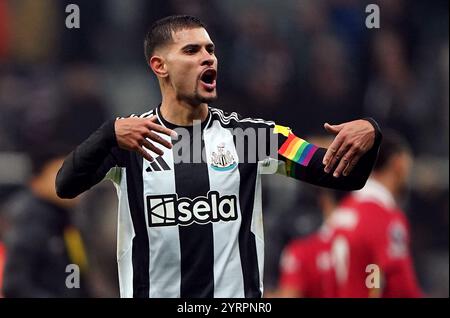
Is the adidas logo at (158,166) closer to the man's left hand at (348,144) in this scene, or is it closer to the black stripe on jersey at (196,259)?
the black stripe on jersey at (196,259)

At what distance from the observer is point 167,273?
16.7 feet

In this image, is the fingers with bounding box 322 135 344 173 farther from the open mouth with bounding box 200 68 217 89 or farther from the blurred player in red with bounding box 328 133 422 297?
the blurred player in red with bounding box 328 133 422 297

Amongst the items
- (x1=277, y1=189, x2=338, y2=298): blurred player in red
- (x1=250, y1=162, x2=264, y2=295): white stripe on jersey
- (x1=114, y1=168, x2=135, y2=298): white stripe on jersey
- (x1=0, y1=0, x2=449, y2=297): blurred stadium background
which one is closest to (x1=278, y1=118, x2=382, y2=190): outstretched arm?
(x1=250, y1=162, x2=264, y2=295): white stripe on jersey

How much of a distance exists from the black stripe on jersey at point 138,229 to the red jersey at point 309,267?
3.42 meters

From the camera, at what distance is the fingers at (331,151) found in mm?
4805

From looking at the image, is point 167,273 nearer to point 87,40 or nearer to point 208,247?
point 208,247

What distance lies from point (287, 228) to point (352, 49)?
2633mm

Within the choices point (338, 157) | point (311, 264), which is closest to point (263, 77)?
point (311, 264)

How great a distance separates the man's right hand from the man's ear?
57 cm

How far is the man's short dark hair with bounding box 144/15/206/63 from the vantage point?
5328mm
